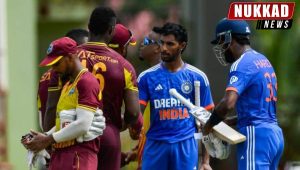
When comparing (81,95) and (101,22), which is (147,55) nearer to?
(101,22)

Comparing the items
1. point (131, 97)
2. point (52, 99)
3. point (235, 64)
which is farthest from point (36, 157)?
point (235, 64)

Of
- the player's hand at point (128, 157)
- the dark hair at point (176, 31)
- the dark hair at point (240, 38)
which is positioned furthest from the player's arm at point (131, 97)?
the player's hand at point (128, 157)

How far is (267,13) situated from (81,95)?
4187mm

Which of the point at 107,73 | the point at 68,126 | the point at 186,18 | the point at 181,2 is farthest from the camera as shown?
the point at 181,2

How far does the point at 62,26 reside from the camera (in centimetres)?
2505

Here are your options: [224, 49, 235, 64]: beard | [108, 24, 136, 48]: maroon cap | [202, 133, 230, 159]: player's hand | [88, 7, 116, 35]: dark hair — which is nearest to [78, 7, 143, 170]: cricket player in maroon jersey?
[88, 7, 116, 35]: dark hair

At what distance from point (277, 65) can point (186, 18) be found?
434cm

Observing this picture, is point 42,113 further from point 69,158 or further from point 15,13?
point 15,13

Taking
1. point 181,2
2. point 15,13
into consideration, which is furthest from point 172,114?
point 181,2

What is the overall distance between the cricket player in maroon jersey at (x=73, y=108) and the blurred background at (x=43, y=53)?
25.9ft

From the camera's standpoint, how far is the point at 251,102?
39.0ft

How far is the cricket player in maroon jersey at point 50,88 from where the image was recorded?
11.5m

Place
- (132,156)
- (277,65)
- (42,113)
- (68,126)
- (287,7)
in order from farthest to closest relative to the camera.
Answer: (277,65) < (287,7) < (132,156) < (42,113) < (68,126)

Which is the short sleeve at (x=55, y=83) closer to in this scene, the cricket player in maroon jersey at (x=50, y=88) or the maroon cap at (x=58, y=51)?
the cricket player in maroon jersey at (x=50, y=88)
